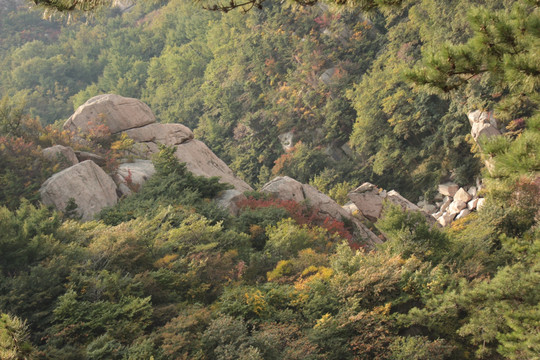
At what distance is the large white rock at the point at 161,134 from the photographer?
22.6 m

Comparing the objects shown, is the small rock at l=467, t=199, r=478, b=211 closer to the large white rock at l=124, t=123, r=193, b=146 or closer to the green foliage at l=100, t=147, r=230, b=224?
the green foliage at l=100, t=147, r=230, b=224

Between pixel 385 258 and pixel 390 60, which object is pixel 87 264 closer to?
pixel 385 258

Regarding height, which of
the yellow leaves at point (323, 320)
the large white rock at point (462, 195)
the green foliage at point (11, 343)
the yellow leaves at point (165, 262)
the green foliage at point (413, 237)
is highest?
the green foliage at point (11, 343)

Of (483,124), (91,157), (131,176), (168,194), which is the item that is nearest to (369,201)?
(483,124)

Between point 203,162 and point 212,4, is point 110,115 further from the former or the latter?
point 212,4

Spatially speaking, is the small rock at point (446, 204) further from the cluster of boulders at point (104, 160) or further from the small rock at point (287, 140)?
the small rock at point (287, 140)

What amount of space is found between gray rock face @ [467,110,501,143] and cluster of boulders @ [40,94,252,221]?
479 inches

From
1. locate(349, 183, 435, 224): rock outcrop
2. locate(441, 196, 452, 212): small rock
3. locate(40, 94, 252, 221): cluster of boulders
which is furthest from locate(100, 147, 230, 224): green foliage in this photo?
locate(441, 196, 452, 212): small rock

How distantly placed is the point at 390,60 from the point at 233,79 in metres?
15.6

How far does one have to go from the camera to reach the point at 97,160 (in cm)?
1883

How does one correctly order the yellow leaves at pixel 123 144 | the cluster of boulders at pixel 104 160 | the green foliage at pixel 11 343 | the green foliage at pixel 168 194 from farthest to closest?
the yellow leaves at pixel 123 144 → the cluster of boulders at pixel 104 160 → the green foliage at pixel 168 194 → the green foliage at pixel 11 343

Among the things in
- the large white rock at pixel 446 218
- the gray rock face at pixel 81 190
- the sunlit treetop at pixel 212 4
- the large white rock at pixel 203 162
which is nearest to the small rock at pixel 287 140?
the large white rock at pixel 203 162

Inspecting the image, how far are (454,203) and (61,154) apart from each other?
19.8 meters

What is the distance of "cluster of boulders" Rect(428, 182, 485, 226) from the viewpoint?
23322 millimetres
